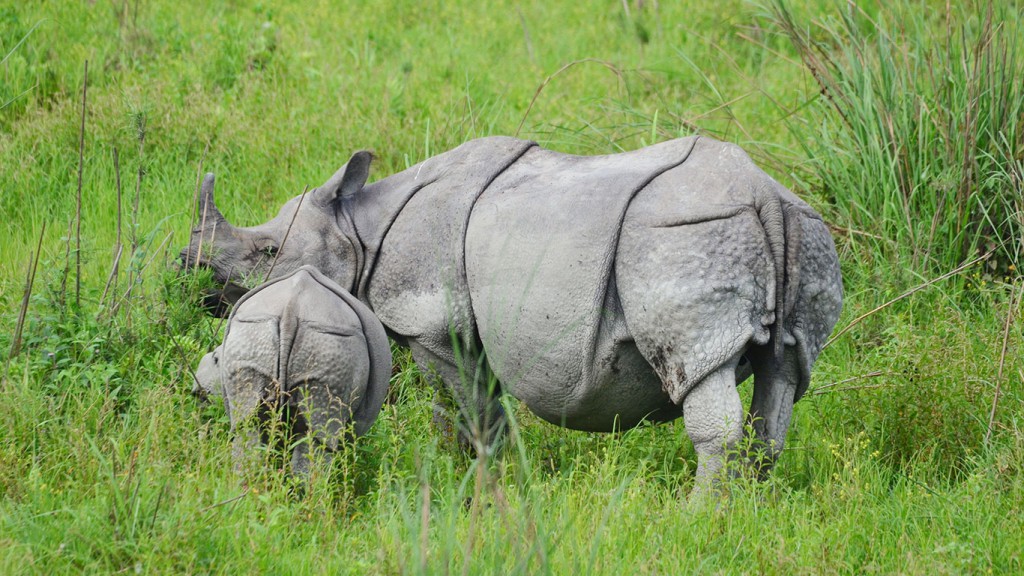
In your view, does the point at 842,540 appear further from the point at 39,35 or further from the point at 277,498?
the point at 39,35

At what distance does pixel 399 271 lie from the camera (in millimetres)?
4984

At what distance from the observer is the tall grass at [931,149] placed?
6465 millimetres

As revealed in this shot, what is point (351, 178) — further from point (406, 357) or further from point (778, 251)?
point (778, 251)

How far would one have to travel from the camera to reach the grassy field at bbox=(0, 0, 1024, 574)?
12.9 ft

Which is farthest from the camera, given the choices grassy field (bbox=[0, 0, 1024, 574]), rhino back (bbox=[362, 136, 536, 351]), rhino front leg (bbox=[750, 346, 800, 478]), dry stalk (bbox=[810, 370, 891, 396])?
dry stalk (bbox=[810, 370, 891, 396])

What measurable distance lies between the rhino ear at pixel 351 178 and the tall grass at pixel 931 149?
2.87m

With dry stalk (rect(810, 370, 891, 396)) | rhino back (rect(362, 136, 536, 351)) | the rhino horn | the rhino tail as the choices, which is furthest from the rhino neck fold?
dry stalk (rect(810, 370, 891, 396))

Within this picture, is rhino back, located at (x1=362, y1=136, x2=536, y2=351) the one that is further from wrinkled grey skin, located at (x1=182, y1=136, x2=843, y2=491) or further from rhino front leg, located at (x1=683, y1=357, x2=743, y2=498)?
rhino front leg, located at (x1=683, y1=357, x2=743, y2=498)

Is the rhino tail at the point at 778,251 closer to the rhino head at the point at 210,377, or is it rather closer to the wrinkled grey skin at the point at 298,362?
the wrinkled grey skin at the point at 298,362

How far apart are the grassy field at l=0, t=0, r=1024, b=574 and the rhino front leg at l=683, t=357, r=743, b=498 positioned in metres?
0.13

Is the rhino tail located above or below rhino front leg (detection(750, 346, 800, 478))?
above

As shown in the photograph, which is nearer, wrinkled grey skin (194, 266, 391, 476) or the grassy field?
the grassy field

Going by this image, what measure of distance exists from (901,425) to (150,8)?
727 cm

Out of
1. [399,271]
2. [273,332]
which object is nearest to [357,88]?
[399,271]
